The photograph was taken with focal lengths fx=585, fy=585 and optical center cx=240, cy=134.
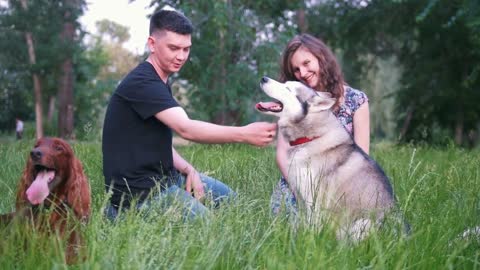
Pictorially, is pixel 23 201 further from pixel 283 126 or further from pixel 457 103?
pixel 457 103

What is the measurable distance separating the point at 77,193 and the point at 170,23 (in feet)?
4.69

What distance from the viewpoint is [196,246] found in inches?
113

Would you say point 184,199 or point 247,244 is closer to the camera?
point 247,244

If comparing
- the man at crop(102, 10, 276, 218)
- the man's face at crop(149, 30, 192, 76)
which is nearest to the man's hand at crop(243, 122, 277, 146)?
the man at crop(102, 10, 276, 218)

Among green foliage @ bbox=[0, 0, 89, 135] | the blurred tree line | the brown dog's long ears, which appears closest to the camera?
the brown dog's long ears

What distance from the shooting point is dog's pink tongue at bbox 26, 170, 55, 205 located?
10.5 ft

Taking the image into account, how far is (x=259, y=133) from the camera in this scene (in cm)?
352

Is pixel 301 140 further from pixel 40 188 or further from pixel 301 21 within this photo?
pixel 301 21

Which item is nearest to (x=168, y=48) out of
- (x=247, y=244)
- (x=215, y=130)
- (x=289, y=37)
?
(x=215, y=130)

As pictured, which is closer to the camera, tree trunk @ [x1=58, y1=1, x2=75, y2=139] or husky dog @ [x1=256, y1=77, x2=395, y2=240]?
husky dog @ [x1=256, y1=77, x2=395, y2=240]

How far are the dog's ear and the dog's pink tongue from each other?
1877 millimetres

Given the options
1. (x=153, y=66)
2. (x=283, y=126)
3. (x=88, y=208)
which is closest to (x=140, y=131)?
(x=153, y=66)

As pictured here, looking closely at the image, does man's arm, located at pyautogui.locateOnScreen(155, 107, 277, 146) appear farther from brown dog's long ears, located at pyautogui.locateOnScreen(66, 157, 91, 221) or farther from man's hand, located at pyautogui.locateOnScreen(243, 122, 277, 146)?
brown dog's long ears, located at pyautogui.locateOnScreen(66, 157, 91, 221)

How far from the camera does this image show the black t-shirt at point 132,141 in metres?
4.08
